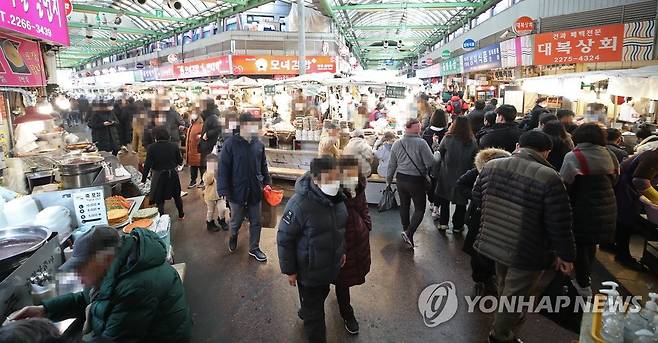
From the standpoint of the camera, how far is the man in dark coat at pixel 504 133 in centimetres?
530

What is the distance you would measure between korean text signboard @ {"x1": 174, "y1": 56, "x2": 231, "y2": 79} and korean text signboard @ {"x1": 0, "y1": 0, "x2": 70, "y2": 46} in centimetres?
1562

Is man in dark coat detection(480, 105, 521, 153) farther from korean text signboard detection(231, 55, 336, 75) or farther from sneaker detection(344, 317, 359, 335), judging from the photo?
korean text signboard detection(231, 55, 336, 75)

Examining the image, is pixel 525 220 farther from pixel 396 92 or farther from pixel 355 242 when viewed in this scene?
pixel 396 92

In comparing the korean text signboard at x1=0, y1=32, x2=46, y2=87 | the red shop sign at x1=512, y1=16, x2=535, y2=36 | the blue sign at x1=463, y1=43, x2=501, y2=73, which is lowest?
the korean text signboard at x1=0, y1=32, x2=46, y2=87

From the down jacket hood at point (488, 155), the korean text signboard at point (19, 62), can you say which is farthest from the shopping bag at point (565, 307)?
the korean text signboard at point (19, 62)

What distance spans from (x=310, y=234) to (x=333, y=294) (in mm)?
1781

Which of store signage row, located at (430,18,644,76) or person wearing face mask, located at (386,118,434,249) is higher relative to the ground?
store signage row, located at (430,18,644,76)

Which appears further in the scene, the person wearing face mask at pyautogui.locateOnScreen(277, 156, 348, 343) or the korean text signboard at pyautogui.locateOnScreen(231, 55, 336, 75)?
the korean text signboard at pyautogui.locateOnScreen(231, 55, 336, 75)

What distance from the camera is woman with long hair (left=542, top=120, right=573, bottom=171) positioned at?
4.50m

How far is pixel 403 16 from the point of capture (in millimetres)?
27641

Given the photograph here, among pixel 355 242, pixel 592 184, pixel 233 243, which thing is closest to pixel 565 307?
pixel 592 184

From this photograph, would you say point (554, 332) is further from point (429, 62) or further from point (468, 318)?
point (429, 62)

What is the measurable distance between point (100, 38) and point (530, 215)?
43713 mm

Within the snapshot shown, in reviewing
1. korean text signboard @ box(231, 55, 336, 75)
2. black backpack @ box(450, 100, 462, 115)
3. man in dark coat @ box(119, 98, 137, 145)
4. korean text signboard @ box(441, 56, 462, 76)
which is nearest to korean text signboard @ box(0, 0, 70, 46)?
man in dark coat @ box(119, 98, 137, 145)
